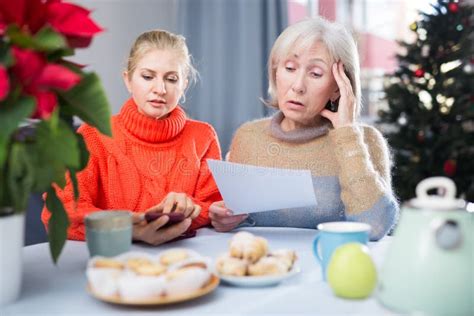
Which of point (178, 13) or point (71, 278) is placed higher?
point (178, 13)

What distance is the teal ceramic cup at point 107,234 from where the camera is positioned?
3.42 feet

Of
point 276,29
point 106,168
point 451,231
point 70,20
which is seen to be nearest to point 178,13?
point 276,29

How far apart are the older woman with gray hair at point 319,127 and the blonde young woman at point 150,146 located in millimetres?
193

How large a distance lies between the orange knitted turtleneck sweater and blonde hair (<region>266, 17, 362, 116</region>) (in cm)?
37

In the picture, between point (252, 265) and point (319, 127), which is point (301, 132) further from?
point (252, 265)

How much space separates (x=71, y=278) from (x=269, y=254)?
1.16ft

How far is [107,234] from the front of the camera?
1042 mm

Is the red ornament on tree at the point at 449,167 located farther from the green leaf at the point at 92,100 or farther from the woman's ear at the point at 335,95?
the green leaf at the point at 92,100

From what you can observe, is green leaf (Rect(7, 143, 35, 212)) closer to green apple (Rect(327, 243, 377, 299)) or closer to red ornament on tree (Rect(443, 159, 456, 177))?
green apple (Rect(327, 243, 377, 299))

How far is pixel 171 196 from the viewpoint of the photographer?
51.3 inches

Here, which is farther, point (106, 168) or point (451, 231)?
point (106, 168)

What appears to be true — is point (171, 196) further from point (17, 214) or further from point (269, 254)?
point (17, 214)

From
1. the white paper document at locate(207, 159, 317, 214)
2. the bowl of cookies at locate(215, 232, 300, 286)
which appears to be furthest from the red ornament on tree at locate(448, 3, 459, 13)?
the bowl of cookies at locate(215, 232, 300, 286)

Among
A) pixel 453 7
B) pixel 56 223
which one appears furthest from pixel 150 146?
pixel 453 7
